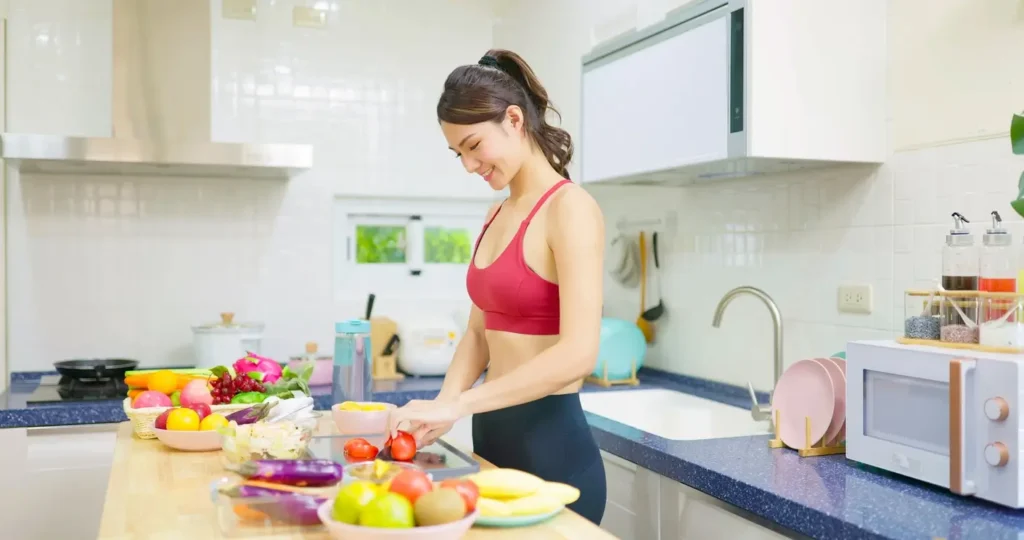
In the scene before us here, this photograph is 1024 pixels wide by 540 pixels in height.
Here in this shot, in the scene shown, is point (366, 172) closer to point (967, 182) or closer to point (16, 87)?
point (16, 87)

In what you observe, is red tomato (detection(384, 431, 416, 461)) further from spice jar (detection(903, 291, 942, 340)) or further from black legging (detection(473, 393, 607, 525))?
spice jar (detection(903, 291, 942, 340))

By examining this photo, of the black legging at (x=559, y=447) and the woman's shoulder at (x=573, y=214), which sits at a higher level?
the woman's shoulder at (x=573, y=214)

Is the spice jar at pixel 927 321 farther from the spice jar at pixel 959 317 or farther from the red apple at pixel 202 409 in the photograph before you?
the red apple at pixel 202 409

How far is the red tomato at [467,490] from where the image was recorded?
3.82ft

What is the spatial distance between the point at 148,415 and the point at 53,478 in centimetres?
115

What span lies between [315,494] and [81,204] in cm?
270

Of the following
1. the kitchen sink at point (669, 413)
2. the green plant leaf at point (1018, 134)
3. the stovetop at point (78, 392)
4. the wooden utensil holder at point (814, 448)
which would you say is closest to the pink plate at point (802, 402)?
the wooden utensil holder at point (814, 448)

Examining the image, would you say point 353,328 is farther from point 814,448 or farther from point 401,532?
point 401,532

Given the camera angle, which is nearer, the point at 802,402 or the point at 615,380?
the point at 802,402

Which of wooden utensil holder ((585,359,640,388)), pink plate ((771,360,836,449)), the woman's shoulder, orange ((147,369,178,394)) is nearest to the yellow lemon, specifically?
orange ((147,369,178,394))

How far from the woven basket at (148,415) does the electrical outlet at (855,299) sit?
1.50 meters

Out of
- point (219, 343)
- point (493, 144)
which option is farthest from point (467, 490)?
point (219, 343)

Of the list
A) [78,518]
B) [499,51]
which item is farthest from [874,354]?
[78,518]

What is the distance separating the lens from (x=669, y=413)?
297 cm
